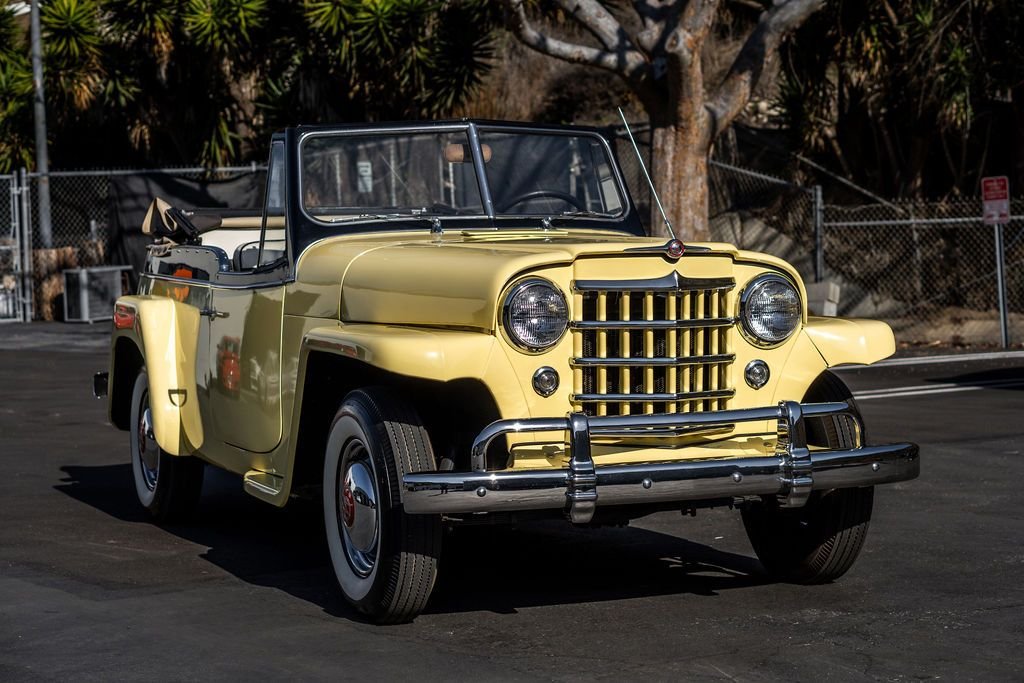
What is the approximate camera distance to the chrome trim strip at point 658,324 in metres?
5.46

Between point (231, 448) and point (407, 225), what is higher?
point (407, 225)

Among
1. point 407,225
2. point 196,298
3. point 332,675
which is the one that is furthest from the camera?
point 196,298

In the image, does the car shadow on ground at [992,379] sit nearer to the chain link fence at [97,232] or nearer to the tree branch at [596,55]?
the tree branch at [596,55]

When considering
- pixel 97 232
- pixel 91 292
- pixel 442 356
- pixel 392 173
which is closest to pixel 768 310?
pixel 442 356

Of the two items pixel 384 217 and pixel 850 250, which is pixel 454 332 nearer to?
pixel 384 217

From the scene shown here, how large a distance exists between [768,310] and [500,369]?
107cm

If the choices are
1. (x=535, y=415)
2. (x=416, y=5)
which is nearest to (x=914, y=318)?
(x=416, y=5)

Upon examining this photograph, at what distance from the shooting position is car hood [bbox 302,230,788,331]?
5387 mm

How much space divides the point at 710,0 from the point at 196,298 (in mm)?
9555

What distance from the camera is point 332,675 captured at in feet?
16.1

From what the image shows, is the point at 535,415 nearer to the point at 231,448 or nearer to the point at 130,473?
the point at 231,448

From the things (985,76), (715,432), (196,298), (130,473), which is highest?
(985,76)

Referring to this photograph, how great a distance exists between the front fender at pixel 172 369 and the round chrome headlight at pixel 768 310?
287 cm

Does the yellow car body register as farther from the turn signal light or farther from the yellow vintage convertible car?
the turn signal light
